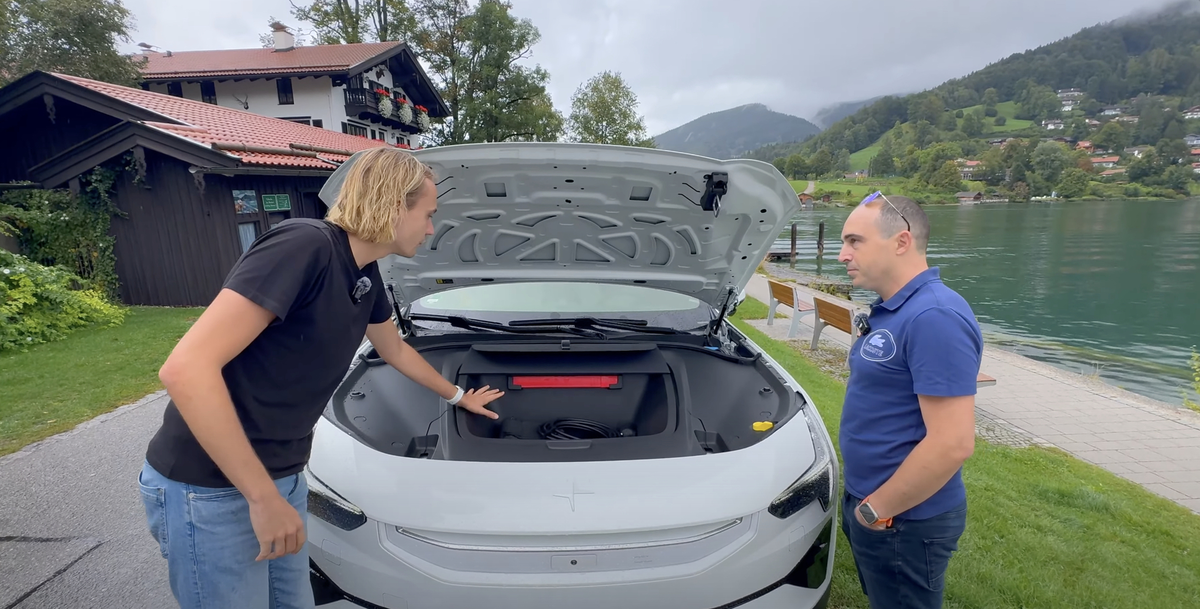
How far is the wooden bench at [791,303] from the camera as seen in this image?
8.48 m

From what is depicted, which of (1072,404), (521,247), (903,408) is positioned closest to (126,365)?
(521,247)

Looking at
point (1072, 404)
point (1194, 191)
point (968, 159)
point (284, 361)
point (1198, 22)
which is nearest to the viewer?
point (284, 361)

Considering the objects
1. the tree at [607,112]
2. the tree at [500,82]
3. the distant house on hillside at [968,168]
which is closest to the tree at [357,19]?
the tree at [500,82]

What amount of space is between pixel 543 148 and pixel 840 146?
128 meters

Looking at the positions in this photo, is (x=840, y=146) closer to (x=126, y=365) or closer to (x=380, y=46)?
(x=380, y=46)

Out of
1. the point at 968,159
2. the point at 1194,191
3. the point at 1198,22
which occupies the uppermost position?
the point at 1198,22

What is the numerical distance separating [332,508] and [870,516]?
1.53 metres

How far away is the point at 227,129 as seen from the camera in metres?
12.6

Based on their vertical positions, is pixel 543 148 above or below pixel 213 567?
above

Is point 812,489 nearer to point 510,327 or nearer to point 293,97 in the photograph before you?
point 510,327

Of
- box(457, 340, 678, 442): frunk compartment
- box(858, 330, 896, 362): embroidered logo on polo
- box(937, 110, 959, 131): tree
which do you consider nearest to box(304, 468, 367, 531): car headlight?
box(457, 340, 678, 442): frunk compartment

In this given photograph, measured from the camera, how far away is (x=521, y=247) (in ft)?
9.62

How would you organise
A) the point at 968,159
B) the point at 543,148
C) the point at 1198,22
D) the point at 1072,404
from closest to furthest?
the point at 543,148
the point at 1072,404
the point at 968,159
the point at 1198,22

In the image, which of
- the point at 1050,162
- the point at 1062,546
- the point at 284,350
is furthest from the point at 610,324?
the point at 1050,162
